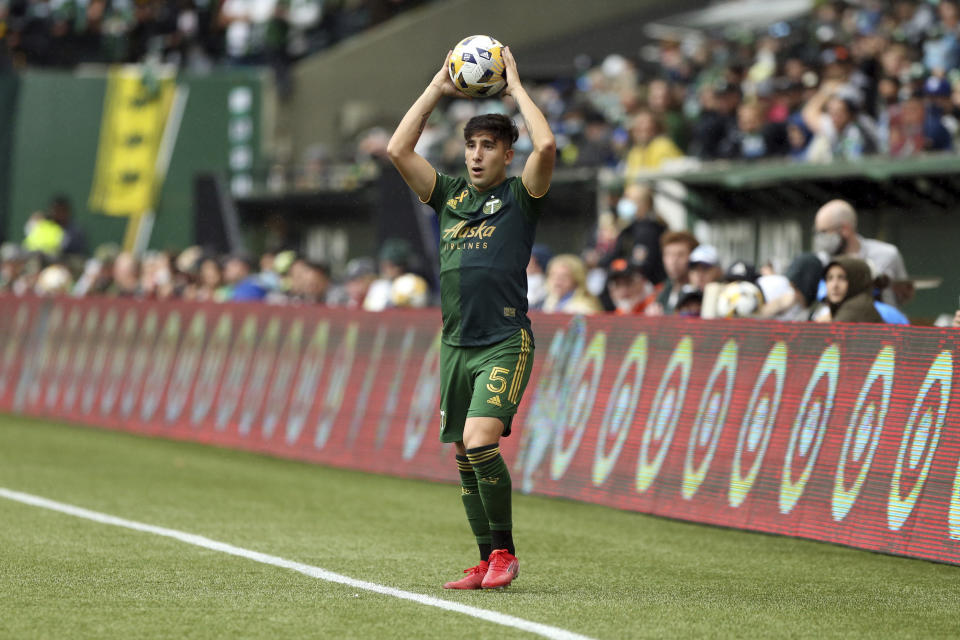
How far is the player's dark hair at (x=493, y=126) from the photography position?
754 centimetres

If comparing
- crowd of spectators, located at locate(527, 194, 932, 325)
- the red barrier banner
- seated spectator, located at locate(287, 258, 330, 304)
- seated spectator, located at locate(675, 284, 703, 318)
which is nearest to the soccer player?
the red barrier banner

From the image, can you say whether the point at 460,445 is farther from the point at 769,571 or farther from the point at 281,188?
the point at 281,188

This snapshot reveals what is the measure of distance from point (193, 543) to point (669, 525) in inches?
129

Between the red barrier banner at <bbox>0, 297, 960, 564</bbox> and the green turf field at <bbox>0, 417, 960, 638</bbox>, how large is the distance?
289 millimetres

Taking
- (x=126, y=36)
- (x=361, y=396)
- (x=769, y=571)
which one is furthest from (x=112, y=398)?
(x=126, y=36)

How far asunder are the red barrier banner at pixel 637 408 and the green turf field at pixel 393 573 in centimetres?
29

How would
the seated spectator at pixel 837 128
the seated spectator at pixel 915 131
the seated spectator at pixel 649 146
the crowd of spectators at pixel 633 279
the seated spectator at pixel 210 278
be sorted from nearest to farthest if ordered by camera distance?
the crowd of spectators at pixel 633 279 → the seated spectator at pixel 915 131 → the seated spectator at pixel 837 128 → the seated spectator at pixel 649 146 → the seated spectator at pixel 210 278

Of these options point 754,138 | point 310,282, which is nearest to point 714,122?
point 754,138

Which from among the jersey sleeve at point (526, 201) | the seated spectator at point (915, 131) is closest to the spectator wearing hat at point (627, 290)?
the seated spectator at point (915, 131)

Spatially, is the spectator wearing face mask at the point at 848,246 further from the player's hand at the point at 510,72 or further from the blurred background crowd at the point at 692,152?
the player's hand at the point at 510,72

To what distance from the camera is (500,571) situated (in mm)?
7535

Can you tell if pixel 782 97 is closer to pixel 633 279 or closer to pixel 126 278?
pixel 633 279

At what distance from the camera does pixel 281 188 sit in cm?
2817

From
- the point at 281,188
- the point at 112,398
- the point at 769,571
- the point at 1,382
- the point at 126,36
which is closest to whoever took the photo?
the point at 769,571
